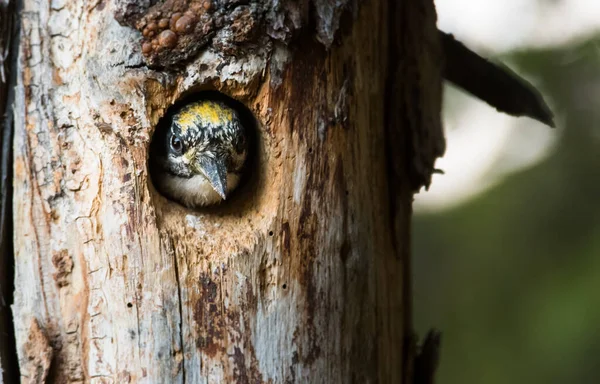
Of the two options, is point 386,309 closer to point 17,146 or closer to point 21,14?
point 17,146

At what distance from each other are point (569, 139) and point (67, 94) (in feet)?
12.1

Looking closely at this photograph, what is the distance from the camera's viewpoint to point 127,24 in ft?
8.27

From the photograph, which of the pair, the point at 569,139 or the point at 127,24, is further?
the point at 569,139

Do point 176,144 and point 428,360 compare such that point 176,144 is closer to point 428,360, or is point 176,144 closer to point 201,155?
point 201,155

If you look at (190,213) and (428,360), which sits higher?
(190,213)

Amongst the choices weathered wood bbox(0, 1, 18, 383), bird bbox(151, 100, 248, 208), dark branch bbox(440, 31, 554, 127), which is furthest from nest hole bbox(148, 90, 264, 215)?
dark branch bbox(440, 31, 554, 127)

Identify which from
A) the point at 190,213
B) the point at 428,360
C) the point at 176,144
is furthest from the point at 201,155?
the point at 428,360

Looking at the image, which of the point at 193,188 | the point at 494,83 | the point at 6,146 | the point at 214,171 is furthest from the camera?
the point at 494,83

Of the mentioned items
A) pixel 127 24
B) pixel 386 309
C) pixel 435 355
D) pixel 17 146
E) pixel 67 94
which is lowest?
pixel 435 355

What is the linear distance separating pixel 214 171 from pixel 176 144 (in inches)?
13.1

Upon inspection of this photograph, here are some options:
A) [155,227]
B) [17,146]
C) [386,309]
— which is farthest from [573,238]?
[17,146]

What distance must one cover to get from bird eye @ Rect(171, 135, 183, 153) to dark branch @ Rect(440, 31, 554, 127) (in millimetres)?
1326

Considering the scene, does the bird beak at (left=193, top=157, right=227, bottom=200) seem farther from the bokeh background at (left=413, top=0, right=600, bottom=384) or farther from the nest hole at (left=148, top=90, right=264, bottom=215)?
the bokeh background at (left=413, top=0, right=600, bottom=384)

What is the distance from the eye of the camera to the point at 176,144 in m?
3.29
